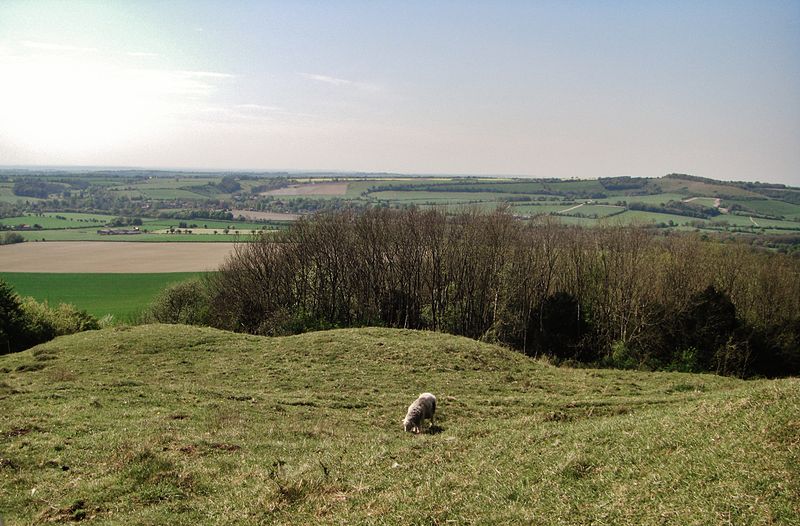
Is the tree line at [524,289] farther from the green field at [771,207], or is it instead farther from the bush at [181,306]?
the green field at [771,207]

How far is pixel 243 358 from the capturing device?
27766mm

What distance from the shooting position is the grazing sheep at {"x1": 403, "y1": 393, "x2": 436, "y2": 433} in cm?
1759

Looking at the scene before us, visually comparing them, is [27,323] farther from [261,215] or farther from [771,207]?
[771,207]

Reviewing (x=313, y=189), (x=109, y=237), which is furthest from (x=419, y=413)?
(x=313, y=189)

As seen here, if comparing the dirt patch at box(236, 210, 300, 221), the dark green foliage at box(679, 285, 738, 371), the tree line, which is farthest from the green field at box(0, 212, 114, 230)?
the dark green foliage at box(679, 285, 738, 371)

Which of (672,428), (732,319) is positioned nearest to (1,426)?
(672,428)

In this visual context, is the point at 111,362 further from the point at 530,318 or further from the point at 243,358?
the point at 530,318

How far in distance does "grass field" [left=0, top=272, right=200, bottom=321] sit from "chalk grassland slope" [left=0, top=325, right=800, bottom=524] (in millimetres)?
40180

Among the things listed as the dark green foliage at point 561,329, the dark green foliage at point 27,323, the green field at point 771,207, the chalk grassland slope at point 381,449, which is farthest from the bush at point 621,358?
the green field at point 771,207

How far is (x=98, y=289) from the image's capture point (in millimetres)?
71000

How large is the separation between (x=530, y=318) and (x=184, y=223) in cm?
10498

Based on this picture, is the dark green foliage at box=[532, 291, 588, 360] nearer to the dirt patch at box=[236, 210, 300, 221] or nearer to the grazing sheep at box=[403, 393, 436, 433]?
the grazing sheep at box=[403, 393, 436, 433]

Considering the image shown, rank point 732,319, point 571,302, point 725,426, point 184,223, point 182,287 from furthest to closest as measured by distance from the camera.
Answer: point 184,223, point 182,287, point 571,302, point 732,319, point 725,426

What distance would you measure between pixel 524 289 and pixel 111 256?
245ft
